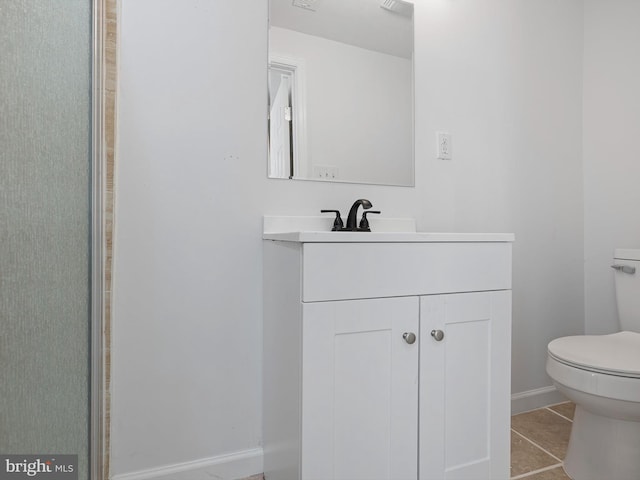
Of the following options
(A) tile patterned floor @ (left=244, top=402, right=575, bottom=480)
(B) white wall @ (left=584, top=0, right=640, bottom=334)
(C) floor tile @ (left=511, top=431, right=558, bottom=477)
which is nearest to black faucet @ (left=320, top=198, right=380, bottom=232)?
(A) tile patterned floor @ (left=244, top=402, right=575, bottom=480)

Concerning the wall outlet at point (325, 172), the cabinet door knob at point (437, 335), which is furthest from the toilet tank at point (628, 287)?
the wall outlet at point (325, 172)

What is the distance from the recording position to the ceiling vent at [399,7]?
1.45 meters

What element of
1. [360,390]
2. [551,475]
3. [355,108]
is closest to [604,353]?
[551,475]

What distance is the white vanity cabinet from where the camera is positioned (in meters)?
0.89

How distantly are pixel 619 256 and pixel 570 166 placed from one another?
52cm

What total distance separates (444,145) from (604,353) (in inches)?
36.7

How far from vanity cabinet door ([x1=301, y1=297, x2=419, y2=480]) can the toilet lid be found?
586mm

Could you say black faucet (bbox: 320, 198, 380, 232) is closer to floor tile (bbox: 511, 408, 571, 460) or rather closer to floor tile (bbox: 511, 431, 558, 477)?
floor tile (bbox: 511, 431, 558, 477)

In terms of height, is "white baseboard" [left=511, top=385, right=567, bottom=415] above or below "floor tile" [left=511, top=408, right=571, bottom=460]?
above

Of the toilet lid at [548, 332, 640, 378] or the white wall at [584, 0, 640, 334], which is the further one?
the white wall at [584, 0, 640, 334]

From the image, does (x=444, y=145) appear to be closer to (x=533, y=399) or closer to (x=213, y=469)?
(x=533, y=399)

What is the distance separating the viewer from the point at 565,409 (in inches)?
68.6

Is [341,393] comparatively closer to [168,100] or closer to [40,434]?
[40,434]

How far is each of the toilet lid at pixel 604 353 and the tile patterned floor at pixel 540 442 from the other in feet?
1.37
